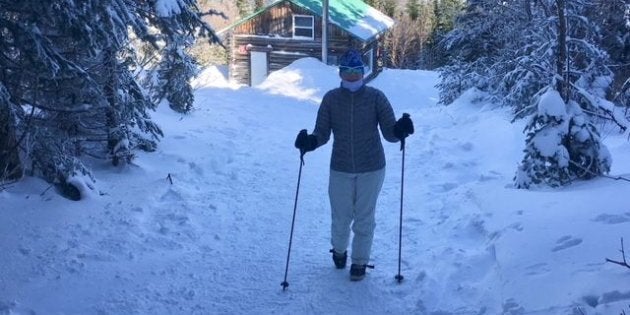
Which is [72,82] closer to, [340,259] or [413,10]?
[340,259]

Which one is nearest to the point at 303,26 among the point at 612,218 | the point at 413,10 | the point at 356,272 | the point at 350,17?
the point at 350,17

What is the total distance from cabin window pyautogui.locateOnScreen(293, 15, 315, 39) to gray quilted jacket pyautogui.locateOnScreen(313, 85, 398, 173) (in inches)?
1044

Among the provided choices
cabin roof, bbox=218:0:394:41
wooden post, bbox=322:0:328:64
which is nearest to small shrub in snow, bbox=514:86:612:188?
wooden post, bbox=322:0:328:64

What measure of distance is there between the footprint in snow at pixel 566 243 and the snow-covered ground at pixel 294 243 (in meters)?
0.02

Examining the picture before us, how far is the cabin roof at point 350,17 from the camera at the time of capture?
30870 mm

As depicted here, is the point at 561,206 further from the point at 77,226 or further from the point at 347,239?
the point at 77,226

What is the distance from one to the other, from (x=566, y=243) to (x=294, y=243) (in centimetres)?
268

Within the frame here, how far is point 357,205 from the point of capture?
5.42 metres

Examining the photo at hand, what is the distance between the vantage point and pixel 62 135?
6957mm

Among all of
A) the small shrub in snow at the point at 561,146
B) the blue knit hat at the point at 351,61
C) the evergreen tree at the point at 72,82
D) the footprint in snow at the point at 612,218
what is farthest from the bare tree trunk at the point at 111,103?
the footprint in snow at the point at 612,218

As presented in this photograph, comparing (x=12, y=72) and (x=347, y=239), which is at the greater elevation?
(x=12, y=72)

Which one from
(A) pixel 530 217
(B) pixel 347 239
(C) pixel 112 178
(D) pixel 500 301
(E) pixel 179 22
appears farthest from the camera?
(C) pixel 112 178

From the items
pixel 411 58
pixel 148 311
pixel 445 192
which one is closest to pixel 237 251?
pixel 148 311

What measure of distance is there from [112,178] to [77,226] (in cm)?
191
